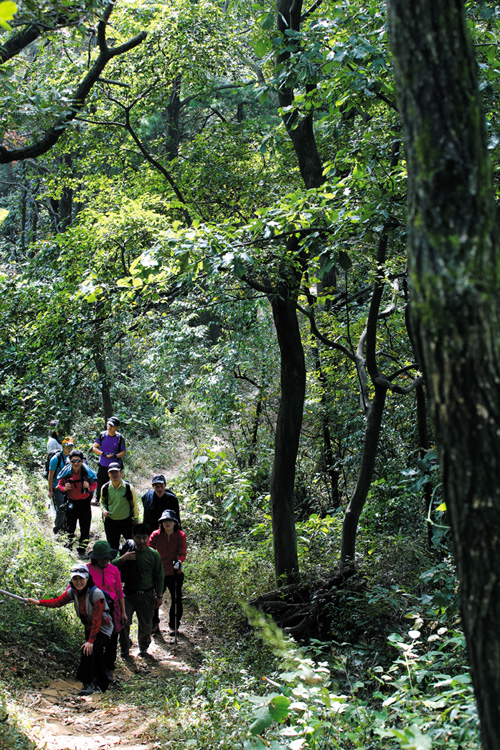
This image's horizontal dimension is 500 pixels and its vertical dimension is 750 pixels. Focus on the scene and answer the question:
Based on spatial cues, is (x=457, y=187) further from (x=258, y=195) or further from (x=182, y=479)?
(x=182, y=479)

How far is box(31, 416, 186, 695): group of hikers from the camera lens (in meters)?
6.23

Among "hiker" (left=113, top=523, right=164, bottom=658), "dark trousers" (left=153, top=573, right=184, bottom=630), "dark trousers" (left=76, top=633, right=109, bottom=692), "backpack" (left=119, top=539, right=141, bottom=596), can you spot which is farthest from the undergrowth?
"backpack" (left=119, top=539, right=141, bottom=596)

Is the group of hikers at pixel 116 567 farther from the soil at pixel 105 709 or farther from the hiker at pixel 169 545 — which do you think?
the soil at pixel 105 709

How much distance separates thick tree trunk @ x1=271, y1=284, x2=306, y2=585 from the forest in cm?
3

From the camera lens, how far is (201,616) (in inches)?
352

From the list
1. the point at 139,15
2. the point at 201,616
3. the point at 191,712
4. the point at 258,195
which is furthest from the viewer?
the point at 139,15

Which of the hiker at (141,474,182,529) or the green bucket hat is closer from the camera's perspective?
the green bucket hat

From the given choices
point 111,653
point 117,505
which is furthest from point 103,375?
point 111,653

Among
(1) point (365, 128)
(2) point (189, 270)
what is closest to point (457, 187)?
(2) point (189, 270)

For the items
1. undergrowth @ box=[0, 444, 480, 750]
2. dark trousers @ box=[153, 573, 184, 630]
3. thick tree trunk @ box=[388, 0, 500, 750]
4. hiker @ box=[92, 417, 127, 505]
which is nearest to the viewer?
thick tree trunk @ box=[388, 0, 500, 750]

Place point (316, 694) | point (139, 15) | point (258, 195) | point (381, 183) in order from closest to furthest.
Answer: point (316, 694) → point (381, 183) → point (258, 195) → point (139, 15)

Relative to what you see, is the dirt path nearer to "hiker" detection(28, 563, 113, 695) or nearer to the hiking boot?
the hiking boot

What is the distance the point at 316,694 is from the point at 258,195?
27.7ft

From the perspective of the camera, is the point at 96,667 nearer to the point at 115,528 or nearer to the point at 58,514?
the point at 115,528
